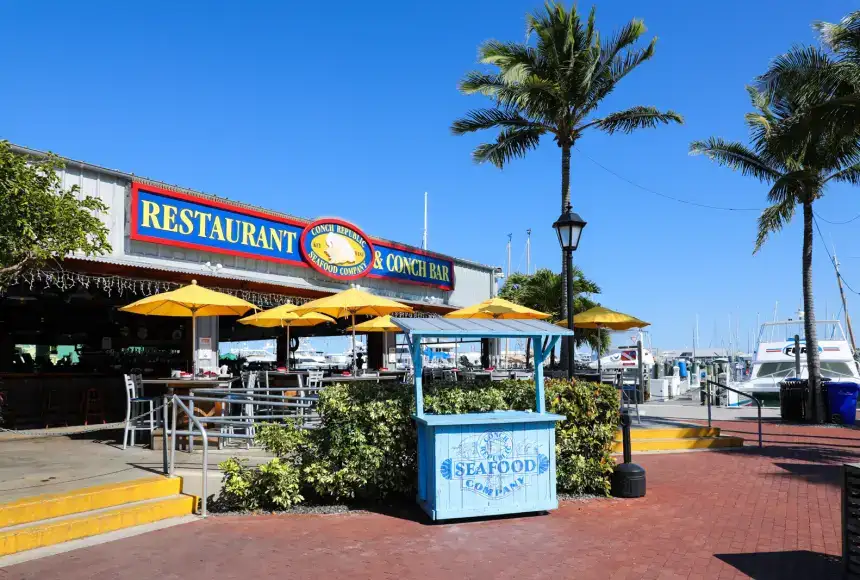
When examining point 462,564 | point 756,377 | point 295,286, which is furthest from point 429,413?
point 756,377

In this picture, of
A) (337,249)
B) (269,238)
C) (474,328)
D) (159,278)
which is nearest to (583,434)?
(474,328)

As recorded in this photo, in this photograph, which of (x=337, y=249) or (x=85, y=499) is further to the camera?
(x=337, y=249)

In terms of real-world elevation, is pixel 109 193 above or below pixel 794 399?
above

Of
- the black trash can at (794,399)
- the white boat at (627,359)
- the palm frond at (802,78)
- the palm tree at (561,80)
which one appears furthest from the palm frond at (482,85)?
the white boat at (627,359)

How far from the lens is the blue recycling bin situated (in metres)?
16.5

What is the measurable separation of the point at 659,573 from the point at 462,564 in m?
1.57

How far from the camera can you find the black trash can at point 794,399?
1717cm

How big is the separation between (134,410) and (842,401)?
15942 millimetres

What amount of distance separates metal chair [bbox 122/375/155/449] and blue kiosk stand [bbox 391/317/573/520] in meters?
4.12

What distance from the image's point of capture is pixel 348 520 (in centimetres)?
699

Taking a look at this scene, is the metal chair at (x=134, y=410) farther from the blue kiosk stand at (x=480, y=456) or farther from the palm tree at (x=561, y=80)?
the palm tree at (x=561, y=80)

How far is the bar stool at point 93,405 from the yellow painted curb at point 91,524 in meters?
6.76

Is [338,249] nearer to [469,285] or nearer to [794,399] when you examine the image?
[469,285]

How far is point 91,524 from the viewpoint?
6070mm
